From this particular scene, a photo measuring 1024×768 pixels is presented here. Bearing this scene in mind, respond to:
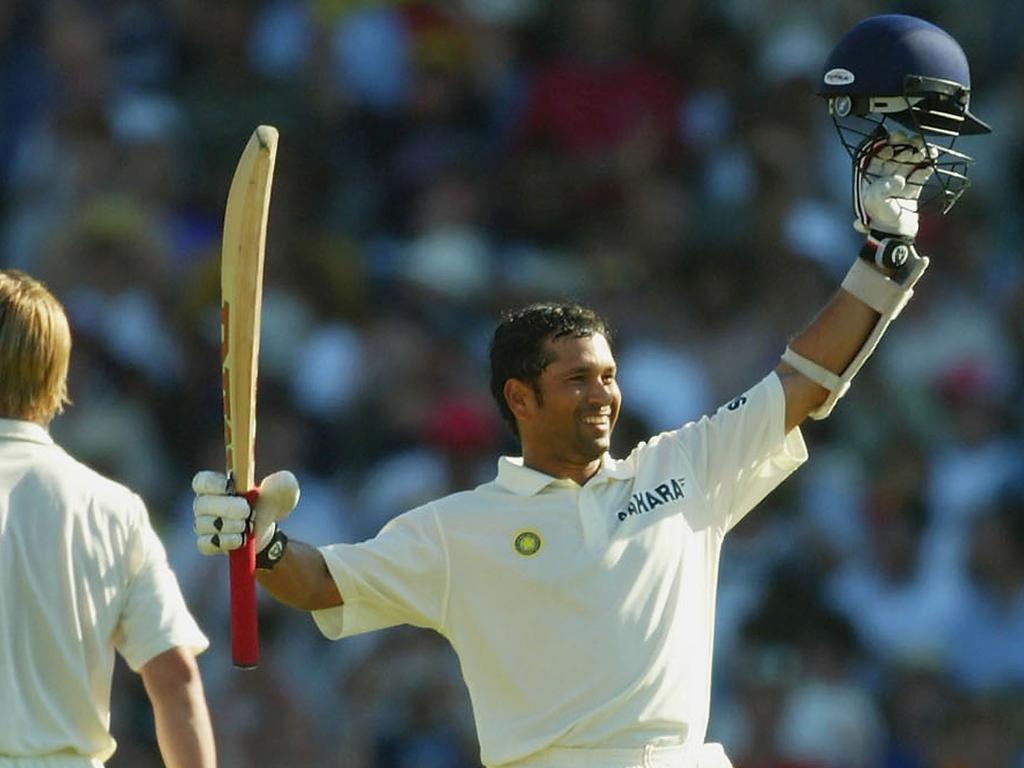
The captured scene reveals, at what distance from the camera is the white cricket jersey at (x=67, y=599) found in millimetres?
4527

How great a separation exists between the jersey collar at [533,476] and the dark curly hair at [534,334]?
0.46ft

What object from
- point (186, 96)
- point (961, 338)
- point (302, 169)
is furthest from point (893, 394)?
point (186, 96)

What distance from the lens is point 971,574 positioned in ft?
27.6

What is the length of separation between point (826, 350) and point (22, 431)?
1735mm

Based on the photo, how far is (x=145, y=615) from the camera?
4.63 m

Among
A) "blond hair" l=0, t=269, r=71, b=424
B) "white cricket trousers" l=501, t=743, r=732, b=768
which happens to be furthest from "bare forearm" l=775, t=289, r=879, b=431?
"blond hair" l=0, t=269, r=71, b=424

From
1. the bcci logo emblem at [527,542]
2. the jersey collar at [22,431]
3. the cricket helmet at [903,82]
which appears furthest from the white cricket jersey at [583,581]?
the jersey collar at [22,431]

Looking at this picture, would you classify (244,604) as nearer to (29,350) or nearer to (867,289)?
(29,350)

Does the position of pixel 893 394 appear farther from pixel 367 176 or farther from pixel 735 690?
pixel 367 176

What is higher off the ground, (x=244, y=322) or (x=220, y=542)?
(x=244, y=322)

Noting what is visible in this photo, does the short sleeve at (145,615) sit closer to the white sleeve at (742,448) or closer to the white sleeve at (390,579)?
the white sleeve at (390,579)

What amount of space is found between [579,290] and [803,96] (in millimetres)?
1240

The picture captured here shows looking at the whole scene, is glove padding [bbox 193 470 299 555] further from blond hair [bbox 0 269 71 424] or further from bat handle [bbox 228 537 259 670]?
blond hair [bbox 0 269 71 424]

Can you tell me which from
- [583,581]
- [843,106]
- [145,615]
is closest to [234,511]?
[145,615]
